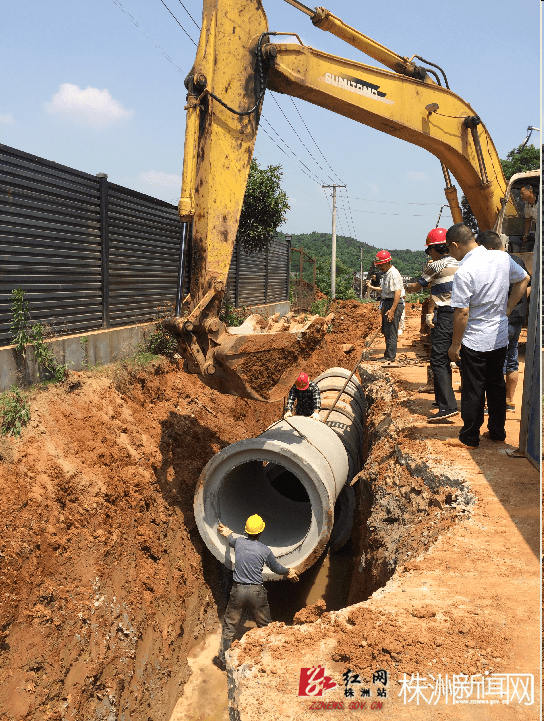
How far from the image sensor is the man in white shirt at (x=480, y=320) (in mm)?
4285

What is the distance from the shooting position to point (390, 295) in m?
8.09

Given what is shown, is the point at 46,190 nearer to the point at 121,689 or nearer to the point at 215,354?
the point at 215,354

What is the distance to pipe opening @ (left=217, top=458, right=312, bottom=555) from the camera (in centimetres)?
630

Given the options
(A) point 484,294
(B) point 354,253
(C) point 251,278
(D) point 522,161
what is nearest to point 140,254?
(A) point 484,294

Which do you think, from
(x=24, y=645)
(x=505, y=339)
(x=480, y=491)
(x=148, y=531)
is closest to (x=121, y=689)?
(x=24, y=645)

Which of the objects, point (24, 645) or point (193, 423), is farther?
point (193, 423)

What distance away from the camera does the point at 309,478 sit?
551cm

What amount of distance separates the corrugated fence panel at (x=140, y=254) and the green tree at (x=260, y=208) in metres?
3.12

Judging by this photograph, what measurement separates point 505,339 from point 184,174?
2969mm

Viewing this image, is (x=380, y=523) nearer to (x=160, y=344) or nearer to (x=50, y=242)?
(x=160, y=344)

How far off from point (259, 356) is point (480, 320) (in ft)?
6.03

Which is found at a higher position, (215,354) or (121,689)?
(215,354)

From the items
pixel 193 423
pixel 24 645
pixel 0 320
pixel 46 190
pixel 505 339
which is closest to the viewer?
pixel 24 645
